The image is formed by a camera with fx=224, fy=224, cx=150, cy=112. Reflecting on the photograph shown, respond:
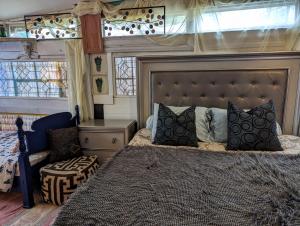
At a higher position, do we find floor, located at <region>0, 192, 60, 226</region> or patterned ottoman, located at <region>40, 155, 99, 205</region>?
patterned ottoman, located at <region>40, 155, 99, 205</region>


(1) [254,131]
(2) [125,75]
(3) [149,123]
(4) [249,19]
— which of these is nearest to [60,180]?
(3) [149,123]

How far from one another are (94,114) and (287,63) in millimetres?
2355

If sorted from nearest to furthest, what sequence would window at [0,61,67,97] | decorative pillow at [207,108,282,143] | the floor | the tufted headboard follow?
1. the floor
2. decorative pillow at [207,108,282,143]
3. the tufted headboard
4. window at [0,61,67,97]

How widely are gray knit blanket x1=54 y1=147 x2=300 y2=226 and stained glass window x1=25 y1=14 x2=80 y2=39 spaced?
74.7 inches

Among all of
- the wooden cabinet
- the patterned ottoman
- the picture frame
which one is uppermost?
the wooden cabinet

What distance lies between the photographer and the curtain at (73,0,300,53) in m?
2.31

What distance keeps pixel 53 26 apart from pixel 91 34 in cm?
55

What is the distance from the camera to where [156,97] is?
265 cm

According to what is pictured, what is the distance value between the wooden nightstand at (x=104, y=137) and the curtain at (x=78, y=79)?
1.11 feet

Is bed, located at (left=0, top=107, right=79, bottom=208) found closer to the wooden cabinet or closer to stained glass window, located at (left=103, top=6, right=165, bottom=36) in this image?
the wooden cabinet

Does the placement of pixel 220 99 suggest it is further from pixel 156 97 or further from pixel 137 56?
pixel 137 56

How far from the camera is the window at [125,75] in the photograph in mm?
2840

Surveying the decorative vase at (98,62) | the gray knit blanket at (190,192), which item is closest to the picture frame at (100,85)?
the decorative vase at (98,62)

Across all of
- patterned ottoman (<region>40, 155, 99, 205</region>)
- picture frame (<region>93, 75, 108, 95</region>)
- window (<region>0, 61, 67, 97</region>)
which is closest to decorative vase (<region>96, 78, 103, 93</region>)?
picture frame (<region>93, 75, 108, 95</region>)
